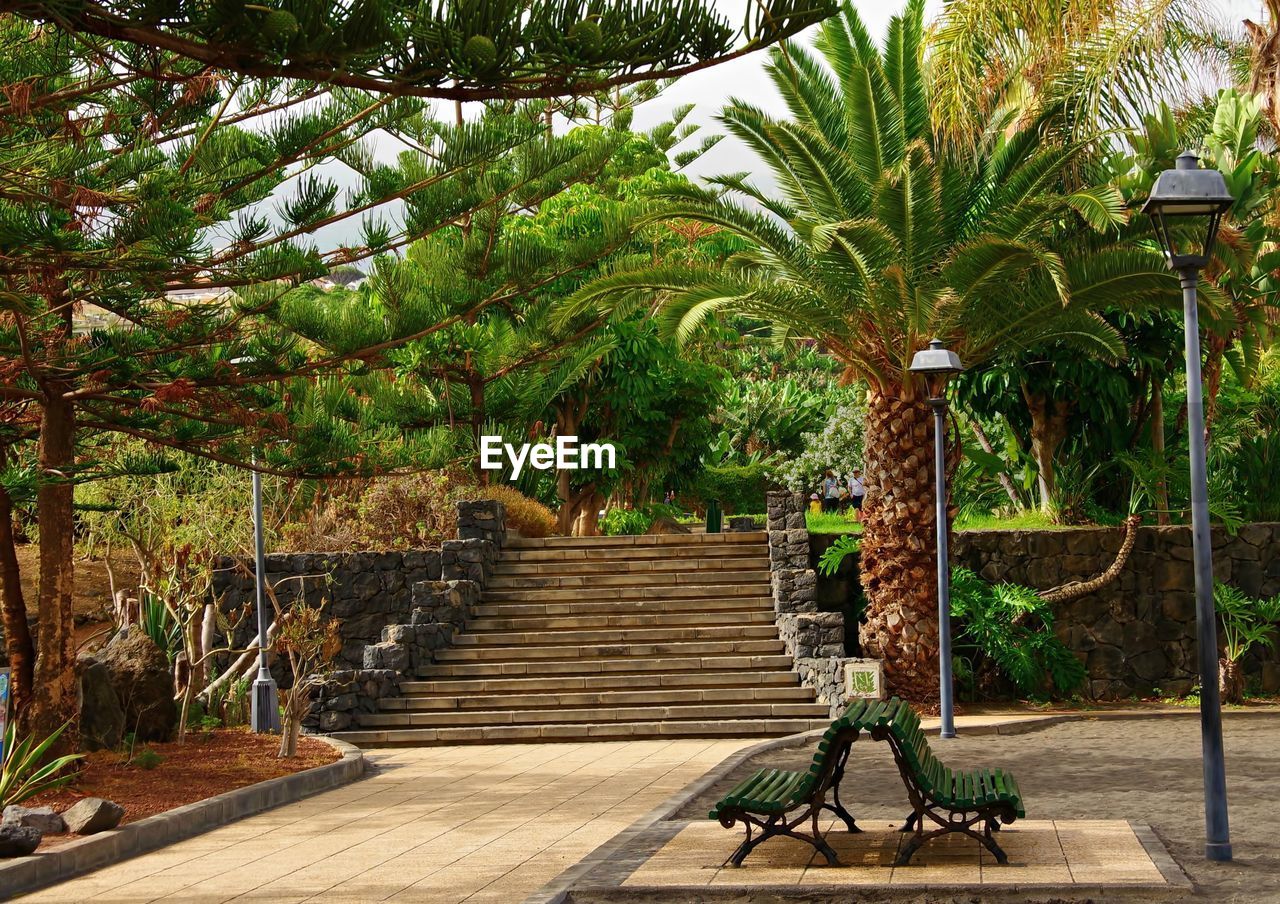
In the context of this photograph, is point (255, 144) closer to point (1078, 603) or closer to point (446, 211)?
point (446, 211)

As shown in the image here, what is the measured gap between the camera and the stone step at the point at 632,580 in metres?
18.8

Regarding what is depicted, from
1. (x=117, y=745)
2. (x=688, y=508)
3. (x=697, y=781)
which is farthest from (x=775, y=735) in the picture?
(x=688, y=508)

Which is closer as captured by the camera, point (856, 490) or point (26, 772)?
point (26, 772)

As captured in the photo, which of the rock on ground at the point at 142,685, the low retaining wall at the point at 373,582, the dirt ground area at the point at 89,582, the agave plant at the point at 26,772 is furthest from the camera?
the dirt ground area at the point at 89,582

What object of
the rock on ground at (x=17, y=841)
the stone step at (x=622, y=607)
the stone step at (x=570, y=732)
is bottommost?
the stone step at (x=570, y=732)

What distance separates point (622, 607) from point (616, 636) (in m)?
0.67

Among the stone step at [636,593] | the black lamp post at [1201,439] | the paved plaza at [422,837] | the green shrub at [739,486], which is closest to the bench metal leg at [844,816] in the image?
the paved plaza at [422,837]

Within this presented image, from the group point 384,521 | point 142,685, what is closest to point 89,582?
point 384,521

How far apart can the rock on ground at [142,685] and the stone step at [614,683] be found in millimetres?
3993

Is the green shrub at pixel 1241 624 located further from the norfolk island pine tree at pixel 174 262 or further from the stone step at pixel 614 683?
the norfolk island pine tree at pixel 174 262

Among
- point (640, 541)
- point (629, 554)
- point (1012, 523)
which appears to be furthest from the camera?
point (640, 541)

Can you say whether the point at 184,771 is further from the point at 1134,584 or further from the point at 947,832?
the point at 1134,584

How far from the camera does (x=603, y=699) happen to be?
1625 cm

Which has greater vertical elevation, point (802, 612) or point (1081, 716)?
point (802, 612)
